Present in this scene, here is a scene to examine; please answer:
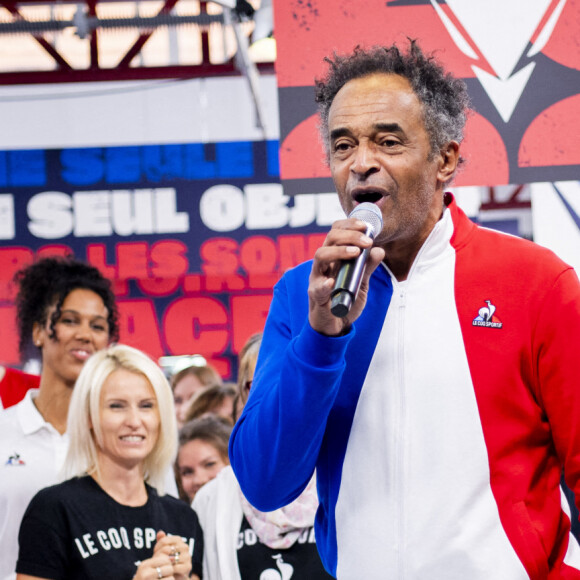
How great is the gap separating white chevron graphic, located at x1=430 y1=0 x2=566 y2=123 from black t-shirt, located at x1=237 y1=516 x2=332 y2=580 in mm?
1447

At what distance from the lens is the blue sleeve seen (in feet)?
5.00

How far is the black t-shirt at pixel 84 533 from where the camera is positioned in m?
2.77

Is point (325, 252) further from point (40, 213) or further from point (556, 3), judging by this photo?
point (40, 213)

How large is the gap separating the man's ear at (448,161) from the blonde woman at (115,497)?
1571 millimetres

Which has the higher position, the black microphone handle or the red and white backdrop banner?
the red and white backdrop banner

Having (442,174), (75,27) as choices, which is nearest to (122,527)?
(442,174)

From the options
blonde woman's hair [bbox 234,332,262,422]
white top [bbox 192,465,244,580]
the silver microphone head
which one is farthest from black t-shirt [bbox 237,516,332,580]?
the silver microphone head

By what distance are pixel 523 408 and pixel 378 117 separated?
546mm

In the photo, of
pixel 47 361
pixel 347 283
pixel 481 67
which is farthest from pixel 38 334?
pixel 347 283

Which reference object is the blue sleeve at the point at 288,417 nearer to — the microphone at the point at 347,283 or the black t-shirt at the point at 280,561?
the microphone at the point at 347,283

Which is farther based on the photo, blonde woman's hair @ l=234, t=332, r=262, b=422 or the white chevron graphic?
blonde woman's hair @ l=234, t=332, r=262, b=422

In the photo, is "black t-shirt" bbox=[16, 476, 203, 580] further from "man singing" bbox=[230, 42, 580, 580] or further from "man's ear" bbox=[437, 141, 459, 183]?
"man's ear" bbox=[437, 141, 459, 183]

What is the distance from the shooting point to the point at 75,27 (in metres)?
7.79

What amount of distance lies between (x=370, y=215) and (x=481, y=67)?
4.53ft
